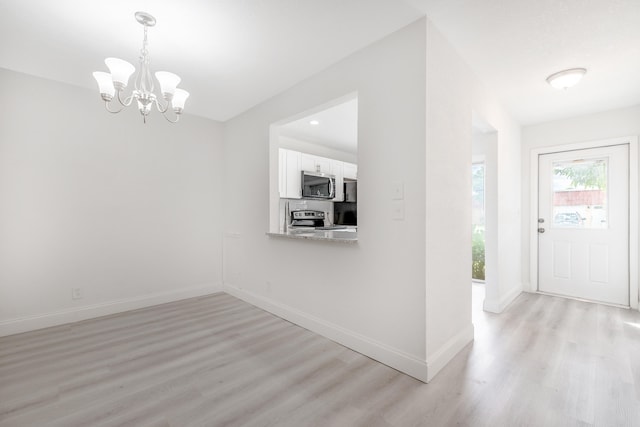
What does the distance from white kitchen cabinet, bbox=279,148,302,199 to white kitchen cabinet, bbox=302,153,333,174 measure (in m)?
0.12

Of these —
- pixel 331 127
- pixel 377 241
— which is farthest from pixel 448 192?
pixel 331 127

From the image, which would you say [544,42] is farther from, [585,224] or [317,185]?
[317,185]

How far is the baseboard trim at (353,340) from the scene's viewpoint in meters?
1.97

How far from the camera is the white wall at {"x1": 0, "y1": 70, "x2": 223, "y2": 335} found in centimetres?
272

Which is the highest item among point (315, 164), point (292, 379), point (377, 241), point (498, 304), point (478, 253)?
point (315, 164)

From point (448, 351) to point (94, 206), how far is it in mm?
3739

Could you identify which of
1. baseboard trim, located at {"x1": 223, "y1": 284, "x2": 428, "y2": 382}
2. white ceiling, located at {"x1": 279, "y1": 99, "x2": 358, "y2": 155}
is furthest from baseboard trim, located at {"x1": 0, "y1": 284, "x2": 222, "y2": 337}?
white ceiling, located at {"x1": 279, "y1": 99, "x2": 358, "y2": 155}

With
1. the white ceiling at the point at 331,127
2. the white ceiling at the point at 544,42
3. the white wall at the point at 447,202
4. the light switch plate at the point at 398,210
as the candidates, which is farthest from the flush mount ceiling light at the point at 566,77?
the light switch plate at the point at 398,210

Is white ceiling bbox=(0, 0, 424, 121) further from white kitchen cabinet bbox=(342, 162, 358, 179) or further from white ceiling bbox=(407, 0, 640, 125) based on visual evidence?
white kitchen cabinet bbox=(342, 162, 358, 179)

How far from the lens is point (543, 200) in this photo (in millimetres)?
4086

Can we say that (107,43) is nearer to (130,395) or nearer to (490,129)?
(130,395)

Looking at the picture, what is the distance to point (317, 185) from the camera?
4715 mm

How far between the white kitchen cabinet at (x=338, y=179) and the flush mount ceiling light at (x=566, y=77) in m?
3.19

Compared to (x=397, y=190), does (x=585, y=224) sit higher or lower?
lower
